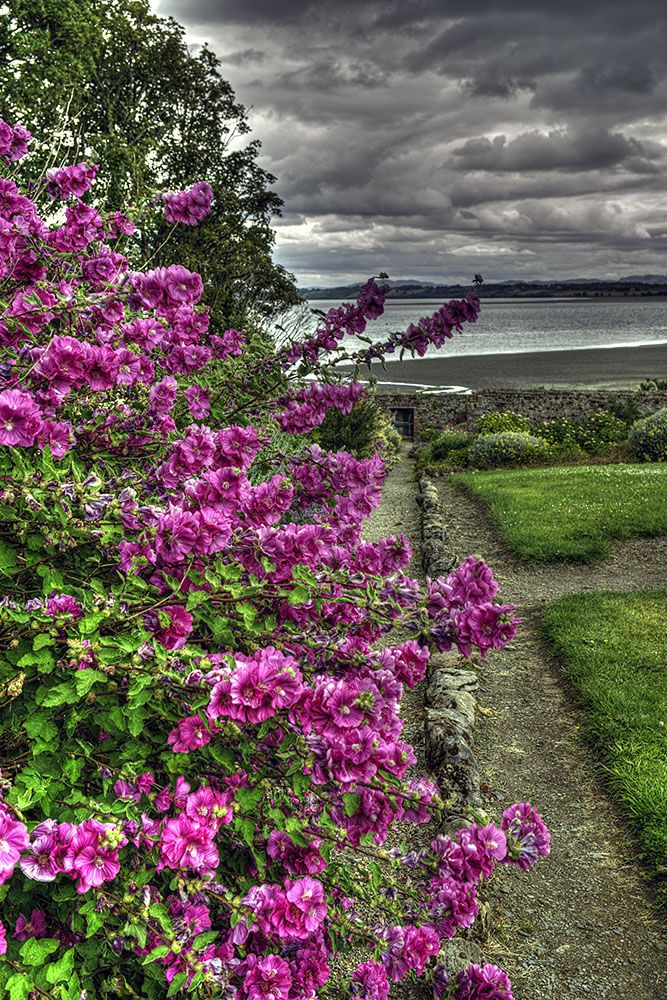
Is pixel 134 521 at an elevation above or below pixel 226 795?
above

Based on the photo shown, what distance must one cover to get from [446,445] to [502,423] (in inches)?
105

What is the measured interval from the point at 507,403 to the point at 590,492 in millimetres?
12571

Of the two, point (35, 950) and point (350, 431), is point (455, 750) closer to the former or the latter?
point (35, 950)

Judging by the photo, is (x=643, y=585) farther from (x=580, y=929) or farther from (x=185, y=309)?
(x=185, y=309)

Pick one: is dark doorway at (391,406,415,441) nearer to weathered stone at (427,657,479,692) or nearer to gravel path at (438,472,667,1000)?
gravel path at (438,472,667,1000)

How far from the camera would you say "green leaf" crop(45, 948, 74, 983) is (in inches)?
65.1

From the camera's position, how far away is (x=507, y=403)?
25391mm

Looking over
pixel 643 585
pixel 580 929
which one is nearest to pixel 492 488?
pixel 643 585

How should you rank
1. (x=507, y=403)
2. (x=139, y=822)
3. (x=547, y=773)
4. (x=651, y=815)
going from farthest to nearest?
(x=507, y=403) < (x=547, y=773) < (x=651, y=815) < (x=139, y=822)

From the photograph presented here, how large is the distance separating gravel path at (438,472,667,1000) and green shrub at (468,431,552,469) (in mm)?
12937

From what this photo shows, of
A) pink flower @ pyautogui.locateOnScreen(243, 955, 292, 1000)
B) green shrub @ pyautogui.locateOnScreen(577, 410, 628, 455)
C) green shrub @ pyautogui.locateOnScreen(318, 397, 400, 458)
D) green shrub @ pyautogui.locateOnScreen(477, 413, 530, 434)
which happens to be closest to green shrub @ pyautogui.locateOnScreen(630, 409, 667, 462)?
green shrub @ pyautogui.locateOnScreen(577, 410, 628, 455)

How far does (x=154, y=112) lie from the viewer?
26625 millimetres

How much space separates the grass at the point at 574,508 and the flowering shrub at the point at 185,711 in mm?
8345

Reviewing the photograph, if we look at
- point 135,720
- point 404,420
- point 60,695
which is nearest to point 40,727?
point 60,695
